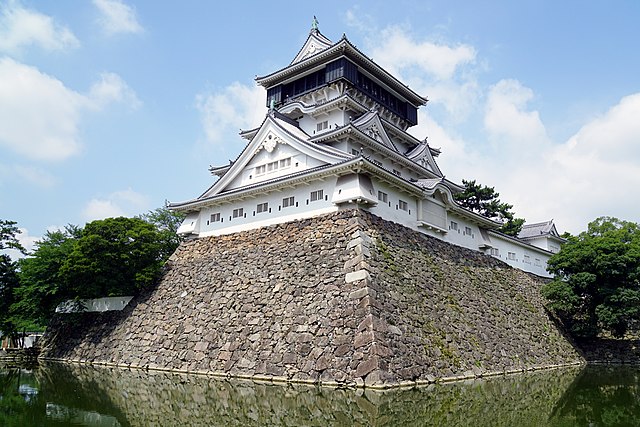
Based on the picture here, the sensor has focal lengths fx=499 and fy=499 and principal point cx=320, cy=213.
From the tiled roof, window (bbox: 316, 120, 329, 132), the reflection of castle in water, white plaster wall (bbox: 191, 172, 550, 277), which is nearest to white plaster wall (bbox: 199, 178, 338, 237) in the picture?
white plaster wall (bbox: 191, 172, 550, 277)

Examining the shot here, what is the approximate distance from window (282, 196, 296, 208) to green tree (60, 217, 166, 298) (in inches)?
236

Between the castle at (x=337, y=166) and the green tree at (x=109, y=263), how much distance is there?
1821 millimetres

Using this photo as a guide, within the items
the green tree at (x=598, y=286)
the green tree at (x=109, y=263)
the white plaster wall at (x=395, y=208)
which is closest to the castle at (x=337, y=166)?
the white plaster wall at (x=395, y=208)

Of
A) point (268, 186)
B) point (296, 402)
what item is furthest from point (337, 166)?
point (296, 402)

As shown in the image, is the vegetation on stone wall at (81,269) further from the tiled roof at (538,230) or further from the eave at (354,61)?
the tiled roof at (538,230)

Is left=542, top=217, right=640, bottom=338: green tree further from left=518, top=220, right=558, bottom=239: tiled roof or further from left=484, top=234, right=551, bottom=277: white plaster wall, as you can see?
left=518, top=220, right=558, bottom=239: tiled roof

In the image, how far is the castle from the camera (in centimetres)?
1622

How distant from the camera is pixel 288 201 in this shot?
1722cm

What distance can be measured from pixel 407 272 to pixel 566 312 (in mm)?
10833

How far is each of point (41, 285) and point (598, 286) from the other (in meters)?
22.6

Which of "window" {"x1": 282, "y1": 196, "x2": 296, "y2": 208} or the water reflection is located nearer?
the water reflection

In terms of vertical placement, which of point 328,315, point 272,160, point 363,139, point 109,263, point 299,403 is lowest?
point 299,403

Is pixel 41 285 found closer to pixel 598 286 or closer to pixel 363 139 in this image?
pixel 363 139

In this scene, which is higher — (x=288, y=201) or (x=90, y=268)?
(x=288, y=201)
